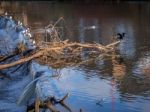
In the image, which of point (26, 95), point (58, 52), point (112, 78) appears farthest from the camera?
point (112, 78)

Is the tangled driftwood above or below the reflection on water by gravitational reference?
above

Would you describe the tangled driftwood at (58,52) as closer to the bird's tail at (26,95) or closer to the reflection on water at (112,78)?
A: the reflection on water at (112,78)

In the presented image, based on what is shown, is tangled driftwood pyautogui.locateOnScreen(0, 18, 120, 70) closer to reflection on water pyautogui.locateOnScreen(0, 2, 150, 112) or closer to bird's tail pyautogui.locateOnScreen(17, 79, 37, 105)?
reflection on water pyautogui.locateOnScreen(0, 2, 150, 112)

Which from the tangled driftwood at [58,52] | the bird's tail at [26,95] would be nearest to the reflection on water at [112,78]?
the tangled driftwood at [58,52]

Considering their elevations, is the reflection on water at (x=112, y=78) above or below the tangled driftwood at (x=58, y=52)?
below

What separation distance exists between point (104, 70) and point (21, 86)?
3.59m

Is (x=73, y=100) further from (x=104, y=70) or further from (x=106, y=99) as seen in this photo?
(x=104, y=70)

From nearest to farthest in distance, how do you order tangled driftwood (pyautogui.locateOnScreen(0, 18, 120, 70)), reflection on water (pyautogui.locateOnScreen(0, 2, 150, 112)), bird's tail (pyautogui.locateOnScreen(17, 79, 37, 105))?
bird's tail (pyautogui.locateOnScreen(17, 79, 37, 105)), reflection on water (pyautogui.locateOnScreen(0, 2, 150, 112)), tangled driftwood (pyautogui.locateOnScreen(0, 18, 120, 70))

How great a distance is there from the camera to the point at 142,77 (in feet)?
49.6

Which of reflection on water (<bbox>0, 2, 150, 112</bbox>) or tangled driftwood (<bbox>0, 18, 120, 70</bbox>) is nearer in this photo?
reflection on water (<bbox>0, 2, 150, 112</bbox>)

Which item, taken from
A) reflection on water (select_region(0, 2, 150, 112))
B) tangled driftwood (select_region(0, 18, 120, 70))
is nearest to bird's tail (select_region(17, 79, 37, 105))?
tangled driftwood (select_region(0, 18, 120, 70))

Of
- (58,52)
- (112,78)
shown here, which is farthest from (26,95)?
(112,78)

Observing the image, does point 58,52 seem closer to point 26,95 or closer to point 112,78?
point 112,78

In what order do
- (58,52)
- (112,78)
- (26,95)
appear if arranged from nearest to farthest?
(26,95), (58,52), (112,78)
